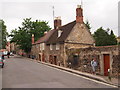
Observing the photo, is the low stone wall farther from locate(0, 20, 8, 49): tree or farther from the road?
locate(0, 20, 8, 49): tree

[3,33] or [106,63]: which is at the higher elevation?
[3,33]

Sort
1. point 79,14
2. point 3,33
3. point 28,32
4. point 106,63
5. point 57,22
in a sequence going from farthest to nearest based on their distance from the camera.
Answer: point 3,33
point 28,32
point 57,22
point 79,14
point 106,63

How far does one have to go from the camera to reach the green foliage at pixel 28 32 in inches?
1928

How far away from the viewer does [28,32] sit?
166ft

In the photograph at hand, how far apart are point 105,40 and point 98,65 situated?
2653 centimetres

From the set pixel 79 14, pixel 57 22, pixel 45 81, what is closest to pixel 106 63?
pixel 45 81

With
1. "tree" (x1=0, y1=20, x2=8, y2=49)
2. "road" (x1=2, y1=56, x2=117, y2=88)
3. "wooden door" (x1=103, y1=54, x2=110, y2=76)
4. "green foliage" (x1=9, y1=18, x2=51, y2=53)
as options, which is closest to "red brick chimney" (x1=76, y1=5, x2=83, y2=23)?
"wooden door" (x1=103, y1=54, x2=110, y2=76)

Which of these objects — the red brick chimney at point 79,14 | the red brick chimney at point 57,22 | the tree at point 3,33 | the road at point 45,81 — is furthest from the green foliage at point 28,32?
the road at point 45,81

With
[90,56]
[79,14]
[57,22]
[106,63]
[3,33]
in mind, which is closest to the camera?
[106,63]

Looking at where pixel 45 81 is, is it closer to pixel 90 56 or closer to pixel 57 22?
pixel 90 56

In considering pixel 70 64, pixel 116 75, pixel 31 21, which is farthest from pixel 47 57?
pixel 116 75

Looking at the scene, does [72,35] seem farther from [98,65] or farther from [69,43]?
[98,65]

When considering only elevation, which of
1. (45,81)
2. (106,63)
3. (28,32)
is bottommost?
(45,81)

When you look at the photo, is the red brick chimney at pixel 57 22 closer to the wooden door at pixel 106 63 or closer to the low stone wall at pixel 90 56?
the low stone wall at pixel 90 56
